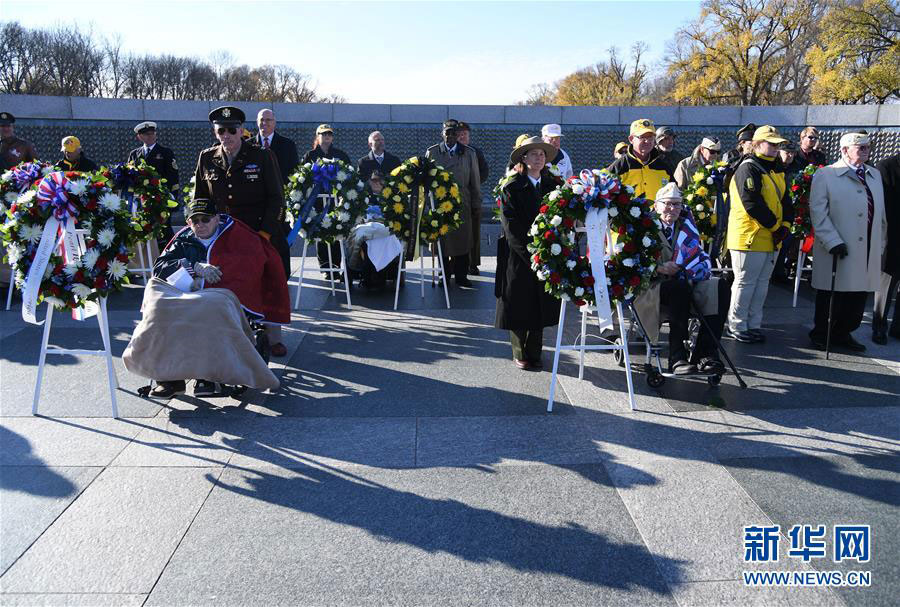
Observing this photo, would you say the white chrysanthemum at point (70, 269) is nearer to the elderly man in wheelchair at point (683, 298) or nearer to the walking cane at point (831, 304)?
the elderly man in wheelchair at point (683, 298)

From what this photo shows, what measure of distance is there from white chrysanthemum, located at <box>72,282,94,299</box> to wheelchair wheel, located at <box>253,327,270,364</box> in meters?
1.48

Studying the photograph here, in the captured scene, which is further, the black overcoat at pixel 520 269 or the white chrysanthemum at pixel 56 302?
the black overcoat at pixel 520 269

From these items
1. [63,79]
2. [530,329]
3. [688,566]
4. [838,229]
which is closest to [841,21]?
[838,229]

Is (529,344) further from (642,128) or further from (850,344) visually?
(850,344)

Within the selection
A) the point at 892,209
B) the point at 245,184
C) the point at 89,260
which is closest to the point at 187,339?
the point at 89,260

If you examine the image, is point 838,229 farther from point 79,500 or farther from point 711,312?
point 79,500

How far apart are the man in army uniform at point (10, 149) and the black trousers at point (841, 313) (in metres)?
9.66

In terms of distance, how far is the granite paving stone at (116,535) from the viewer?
10.0 feet

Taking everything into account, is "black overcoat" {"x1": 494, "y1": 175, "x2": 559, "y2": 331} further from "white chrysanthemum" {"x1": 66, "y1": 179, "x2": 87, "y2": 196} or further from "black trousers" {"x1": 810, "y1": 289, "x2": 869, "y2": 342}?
"white chrysanthemum" {"x1": 66, "y1": 179, "x2": 87, "y2": 196}

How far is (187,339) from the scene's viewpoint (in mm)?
4801

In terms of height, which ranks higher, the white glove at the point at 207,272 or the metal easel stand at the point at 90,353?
the white glove at the point at 207,272

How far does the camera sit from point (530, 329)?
583cm

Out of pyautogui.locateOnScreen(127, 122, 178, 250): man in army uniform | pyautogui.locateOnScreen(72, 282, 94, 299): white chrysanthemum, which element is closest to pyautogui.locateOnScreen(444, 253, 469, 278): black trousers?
pyautogui.locateOnScreen(127, 122, 178, 250): man in army uniform

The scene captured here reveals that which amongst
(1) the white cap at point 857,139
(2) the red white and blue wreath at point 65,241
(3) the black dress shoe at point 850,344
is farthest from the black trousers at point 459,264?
(2) the red white and blue wreath at point 65,241
